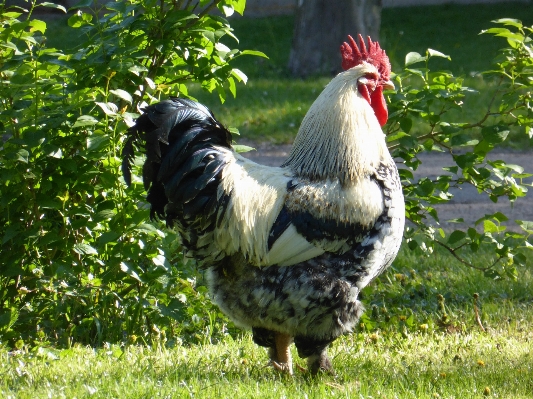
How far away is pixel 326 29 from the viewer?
14.4 meters

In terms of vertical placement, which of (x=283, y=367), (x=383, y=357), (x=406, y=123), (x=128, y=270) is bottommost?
(x=383, y=357)

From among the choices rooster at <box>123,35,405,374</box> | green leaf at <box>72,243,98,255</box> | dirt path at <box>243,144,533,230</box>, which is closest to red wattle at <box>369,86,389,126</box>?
rooster at <box>123,35,405,374</box>

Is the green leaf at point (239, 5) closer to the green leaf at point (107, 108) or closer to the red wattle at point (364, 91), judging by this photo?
the red wattle at point (364, 91)

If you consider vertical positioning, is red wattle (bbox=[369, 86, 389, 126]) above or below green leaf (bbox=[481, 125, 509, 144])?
above

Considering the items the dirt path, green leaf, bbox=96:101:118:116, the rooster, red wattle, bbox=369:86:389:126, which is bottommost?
the dirt path

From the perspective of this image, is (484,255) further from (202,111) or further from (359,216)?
(202,111)

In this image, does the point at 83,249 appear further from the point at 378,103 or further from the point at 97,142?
the point at 378,103

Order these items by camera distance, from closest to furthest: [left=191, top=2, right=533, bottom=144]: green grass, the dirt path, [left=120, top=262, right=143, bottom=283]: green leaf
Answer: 1. [left=120, top=262, right=143, bottom=283]: green leaf
2. the dirt path
3. [left=191, top=2, right=533, bottom=144]: green grass

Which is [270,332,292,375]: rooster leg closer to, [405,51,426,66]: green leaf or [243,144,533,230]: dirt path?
[405,51,426,66]: green leaf

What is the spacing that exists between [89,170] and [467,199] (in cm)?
583

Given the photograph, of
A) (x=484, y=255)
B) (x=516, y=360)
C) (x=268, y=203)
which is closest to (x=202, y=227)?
(x=268, y=203)

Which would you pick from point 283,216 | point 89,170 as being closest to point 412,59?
point 283,216

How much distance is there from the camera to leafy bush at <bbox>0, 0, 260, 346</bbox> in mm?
4305

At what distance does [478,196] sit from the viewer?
30.5 feet
